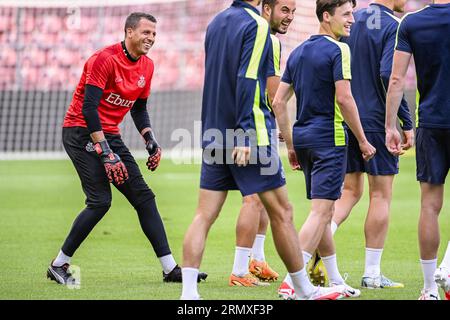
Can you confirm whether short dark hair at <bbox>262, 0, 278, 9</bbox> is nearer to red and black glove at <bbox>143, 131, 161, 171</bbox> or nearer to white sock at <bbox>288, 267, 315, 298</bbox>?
red and black glove at <bbox>143, 131, 161, 171</bbox>

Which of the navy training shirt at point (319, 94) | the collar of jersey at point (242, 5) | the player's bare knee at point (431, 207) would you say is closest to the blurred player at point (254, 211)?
the navy training shirt at point (319, 94)

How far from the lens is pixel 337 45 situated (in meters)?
7.18

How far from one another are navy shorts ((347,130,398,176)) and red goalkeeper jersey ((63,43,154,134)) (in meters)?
1.93

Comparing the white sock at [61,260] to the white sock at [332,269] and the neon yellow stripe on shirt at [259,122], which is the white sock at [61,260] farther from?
the neon yellow stripe on shirt at [259,122]

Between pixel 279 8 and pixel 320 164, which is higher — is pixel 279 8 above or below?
above

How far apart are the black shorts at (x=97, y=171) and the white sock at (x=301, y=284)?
2.23m

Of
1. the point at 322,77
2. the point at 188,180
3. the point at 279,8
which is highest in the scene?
the point at 279,8

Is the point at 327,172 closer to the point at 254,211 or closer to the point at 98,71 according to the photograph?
the point at 254,211

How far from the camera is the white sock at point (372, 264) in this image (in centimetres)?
795


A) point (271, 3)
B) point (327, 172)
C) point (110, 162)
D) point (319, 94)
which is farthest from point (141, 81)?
point (327, 172)

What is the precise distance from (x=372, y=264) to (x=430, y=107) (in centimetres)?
166
